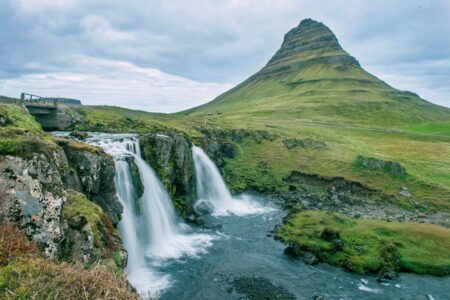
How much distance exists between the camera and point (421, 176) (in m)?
68.3

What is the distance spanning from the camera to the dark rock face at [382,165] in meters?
67.9

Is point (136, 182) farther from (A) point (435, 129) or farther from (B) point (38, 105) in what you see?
(A) point (435, 129)

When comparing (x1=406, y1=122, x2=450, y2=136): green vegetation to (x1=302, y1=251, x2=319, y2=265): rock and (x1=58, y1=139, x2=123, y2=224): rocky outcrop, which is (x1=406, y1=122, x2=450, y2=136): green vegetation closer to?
(x1=302, y1=251, x2=319, y2=265): rock

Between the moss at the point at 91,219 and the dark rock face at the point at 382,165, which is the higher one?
the dark rock face at the point at 382,165

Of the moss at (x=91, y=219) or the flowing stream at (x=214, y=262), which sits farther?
the flowing stream at (x=214, y=262)

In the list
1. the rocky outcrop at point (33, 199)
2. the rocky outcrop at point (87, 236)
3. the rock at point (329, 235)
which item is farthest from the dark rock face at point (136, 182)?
the rocky outcrop at point (33, 199)

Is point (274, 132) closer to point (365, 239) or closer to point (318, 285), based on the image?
point (365, 239)

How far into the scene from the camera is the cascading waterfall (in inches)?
1205

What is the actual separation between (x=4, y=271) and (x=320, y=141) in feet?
289

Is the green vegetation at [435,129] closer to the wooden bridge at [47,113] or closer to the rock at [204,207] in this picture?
the rock at [204,207]

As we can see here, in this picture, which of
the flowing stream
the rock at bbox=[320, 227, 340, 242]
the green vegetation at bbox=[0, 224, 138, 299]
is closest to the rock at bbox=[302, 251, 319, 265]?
the flowing stream

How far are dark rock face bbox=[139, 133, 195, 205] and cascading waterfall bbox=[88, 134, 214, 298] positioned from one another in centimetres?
131

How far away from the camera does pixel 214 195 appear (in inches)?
2287

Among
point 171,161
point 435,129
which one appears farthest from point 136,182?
point 435,129
